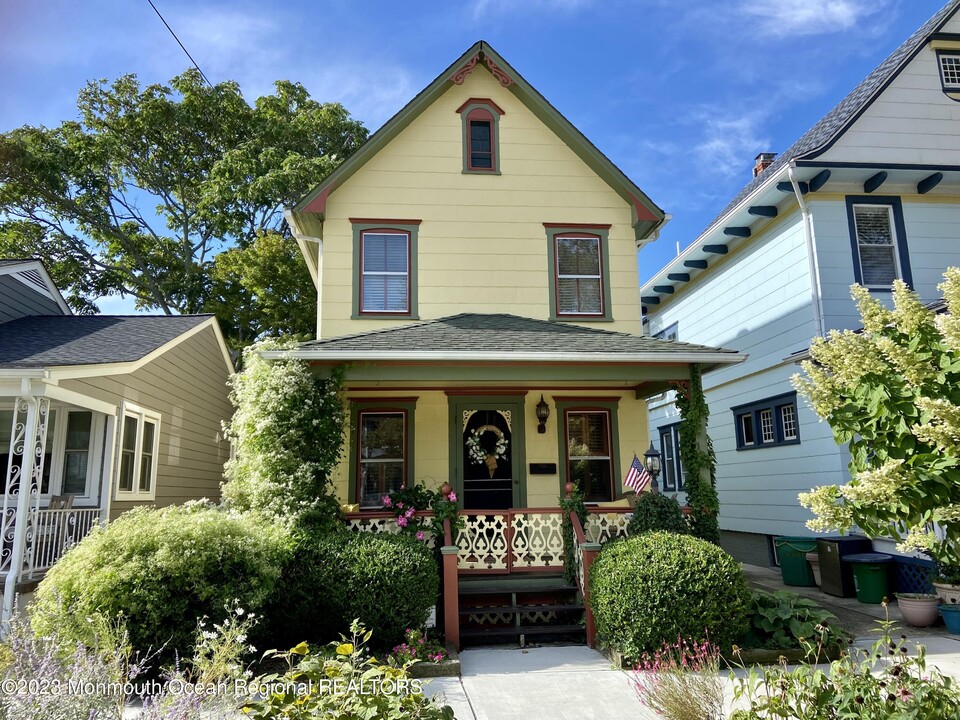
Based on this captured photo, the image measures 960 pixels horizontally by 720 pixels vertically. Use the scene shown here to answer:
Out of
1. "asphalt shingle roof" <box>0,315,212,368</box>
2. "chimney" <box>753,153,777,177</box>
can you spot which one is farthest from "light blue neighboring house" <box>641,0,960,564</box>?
"asphalt shingle roof" <box>0,315,212,368</box>

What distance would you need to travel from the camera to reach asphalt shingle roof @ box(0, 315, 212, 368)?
9.68 meters

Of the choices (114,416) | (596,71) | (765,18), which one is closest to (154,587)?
(114,416)

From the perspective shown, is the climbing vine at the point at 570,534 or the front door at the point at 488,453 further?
the front door at the point at 488,453

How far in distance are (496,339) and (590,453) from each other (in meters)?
3.05

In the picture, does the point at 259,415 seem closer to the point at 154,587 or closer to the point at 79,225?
the point at 154,587

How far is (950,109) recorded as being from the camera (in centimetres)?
1318

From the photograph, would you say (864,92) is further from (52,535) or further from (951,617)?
(52,535)

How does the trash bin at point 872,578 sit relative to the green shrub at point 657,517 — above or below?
below

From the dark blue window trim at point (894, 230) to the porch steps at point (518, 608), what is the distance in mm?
8019

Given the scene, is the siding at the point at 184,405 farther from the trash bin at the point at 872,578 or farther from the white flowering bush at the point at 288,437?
the trash bin at the point at 872,578

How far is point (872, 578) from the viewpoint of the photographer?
10.4 meters

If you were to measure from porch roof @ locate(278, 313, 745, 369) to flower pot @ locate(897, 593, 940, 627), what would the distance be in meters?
3.89

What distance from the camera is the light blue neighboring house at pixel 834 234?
1239cm

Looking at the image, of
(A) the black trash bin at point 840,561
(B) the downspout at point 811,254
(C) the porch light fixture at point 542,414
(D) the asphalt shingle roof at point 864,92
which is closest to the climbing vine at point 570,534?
(C) the porch light fixture at point 542,414
